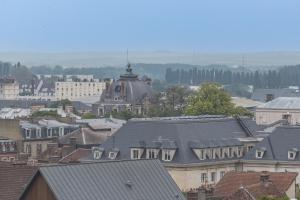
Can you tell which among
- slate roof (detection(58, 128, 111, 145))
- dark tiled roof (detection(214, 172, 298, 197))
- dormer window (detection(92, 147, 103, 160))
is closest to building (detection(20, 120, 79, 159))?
slate roof (detection(58, 128, 111, 145))

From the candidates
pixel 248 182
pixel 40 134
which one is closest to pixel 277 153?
pixel 248 182

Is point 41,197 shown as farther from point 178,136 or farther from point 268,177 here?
point 178,136

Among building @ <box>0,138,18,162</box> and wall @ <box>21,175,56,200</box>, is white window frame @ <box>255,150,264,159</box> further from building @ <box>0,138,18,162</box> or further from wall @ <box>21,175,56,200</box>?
wall @ <box>21,175,56,200</box>

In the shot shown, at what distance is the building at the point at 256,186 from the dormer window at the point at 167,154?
43.9 ft

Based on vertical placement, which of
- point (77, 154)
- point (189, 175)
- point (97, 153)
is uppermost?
point (97, 153)

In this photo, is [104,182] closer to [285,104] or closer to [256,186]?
[256,186]

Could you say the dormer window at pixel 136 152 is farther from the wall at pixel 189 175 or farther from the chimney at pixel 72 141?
the chimney at pixel 72 141

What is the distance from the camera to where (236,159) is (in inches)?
3238

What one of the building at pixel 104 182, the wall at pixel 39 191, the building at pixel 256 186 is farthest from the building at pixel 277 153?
the wall at pixel 39 191

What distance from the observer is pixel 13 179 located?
55188mm

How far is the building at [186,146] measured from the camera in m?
79.1

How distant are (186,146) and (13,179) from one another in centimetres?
2625

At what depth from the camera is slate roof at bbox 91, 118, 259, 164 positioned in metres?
80.2

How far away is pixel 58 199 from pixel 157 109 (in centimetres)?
12211
